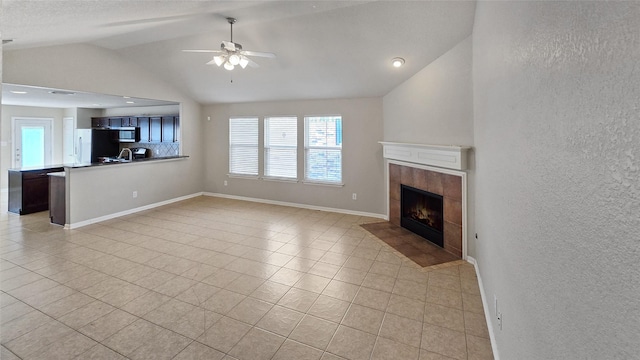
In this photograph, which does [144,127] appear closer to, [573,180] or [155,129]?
[155,129]

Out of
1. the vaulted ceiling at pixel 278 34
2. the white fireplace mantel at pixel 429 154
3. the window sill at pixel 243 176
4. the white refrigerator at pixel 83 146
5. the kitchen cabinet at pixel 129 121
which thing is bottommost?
the window sill at pixel 243 176

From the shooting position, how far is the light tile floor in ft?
7.21

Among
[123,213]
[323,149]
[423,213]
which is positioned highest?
[323,149]

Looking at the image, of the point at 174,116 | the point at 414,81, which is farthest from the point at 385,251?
the point at 174,116

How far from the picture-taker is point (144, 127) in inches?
302

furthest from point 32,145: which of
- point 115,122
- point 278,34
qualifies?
point 278,34

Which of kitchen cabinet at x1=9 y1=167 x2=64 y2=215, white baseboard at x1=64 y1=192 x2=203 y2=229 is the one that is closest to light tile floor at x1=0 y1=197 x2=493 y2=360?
white baseboard at x1=64 y1=192 x2=203 y2=229

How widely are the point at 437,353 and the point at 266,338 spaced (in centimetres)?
128

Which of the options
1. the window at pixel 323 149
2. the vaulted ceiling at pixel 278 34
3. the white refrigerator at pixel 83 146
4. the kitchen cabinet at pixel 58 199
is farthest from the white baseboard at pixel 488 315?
the white refrigerator at pixel 83 146

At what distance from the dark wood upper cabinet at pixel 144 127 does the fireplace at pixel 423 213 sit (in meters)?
6.56

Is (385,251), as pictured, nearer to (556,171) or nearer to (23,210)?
(556,171)

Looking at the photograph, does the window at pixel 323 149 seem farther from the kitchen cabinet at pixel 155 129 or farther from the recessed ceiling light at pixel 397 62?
the kitchen cabinet at pixel 155 129

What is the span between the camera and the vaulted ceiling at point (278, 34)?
2898mm

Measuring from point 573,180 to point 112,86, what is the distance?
6.48 meters
